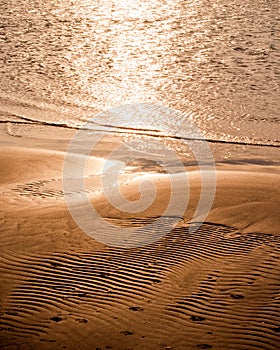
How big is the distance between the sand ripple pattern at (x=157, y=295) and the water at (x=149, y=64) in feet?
19.5

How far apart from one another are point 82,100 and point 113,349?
35.9ft

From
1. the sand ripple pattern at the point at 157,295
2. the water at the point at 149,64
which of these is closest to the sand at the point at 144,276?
the sand ripple pattern at the point at 157,295

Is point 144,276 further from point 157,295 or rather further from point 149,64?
point 149,64

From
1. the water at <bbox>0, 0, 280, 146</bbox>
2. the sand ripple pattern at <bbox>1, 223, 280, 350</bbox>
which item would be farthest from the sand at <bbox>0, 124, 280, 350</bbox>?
the water at <bbox>0, 0, 280, 146</bbox>

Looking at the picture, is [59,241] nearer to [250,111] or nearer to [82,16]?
[250,111]

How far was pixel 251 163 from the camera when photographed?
11.3 metres

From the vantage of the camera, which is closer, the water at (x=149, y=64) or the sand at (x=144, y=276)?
the sand at (x=144, y=276)

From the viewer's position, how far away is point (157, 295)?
6.37 meters

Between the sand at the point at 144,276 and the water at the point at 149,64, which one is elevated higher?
the water at the point at 149,64

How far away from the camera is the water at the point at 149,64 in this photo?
14508 mm

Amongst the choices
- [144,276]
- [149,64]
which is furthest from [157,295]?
[149,64]

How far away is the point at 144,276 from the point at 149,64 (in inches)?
483

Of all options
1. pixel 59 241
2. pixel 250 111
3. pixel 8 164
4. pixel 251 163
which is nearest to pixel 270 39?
pixel 250 111

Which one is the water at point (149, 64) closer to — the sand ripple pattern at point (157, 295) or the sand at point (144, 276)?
the sand at point (144, 276)
